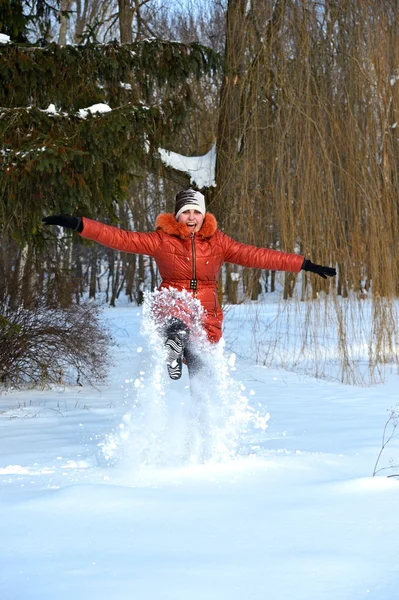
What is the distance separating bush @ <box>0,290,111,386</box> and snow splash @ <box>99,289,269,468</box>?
3.44 m

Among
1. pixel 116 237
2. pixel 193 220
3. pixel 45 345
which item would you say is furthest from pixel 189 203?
pixel 45 345

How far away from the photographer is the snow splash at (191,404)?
4.46 metres

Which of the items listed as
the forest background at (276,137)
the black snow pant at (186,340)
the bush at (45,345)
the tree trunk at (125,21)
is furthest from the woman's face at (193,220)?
the tree trunk at (125,21)

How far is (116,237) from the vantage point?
4.63 metres

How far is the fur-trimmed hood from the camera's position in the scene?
15.2 feet

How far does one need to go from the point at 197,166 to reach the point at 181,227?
17.4 feet

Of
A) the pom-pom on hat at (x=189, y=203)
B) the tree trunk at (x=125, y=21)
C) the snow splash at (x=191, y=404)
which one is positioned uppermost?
the tree trunk at (x=125, y=21)

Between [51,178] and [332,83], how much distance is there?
345cm

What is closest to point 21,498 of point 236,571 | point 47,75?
point 236,571

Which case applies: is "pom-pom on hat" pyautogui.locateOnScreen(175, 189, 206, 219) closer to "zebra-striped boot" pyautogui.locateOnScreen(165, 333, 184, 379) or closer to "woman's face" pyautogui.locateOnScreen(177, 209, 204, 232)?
"woman's face" pyautogui.locateOnScreen(177, 209, 204, 232)

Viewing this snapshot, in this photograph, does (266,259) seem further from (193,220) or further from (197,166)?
(197,166)

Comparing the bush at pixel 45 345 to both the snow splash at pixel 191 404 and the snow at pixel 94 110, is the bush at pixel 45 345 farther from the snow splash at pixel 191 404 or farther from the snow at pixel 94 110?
the snow splash at pixel 191 404

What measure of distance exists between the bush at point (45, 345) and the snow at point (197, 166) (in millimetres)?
2269

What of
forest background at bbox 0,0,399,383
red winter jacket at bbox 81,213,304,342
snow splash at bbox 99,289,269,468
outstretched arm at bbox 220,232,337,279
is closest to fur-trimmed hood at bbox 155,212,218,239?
red winter jacket at bbox 81,213,304,342
